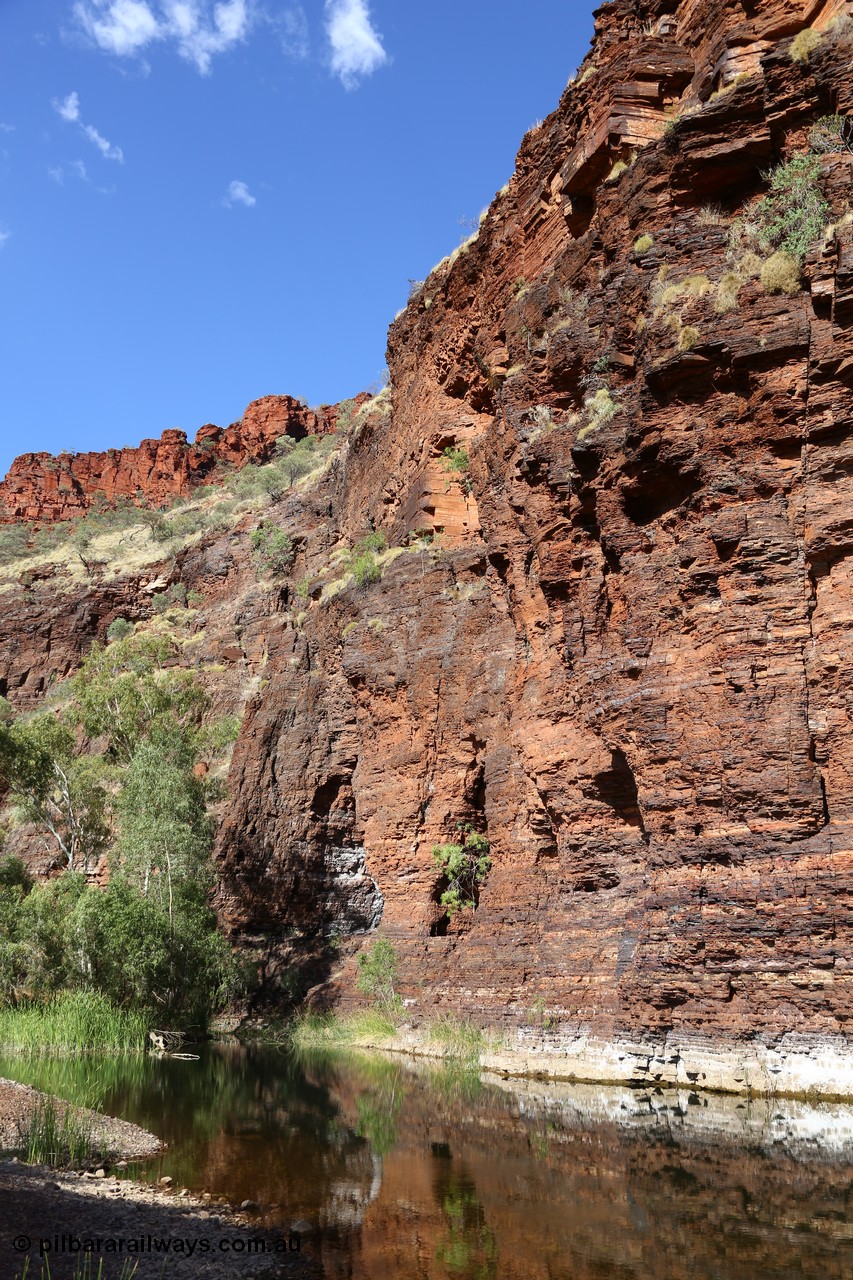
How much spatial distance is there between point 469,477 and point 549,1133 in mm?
22097

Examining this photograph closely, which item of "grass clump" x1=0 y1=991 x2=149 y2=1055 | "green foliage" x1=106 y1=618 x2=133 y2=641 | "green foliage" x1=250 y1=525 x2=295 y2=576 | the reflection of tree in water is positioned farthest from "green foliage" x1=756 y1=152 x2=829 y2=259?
"green foliage" x1=106 y1=618 x2=133 y2=641

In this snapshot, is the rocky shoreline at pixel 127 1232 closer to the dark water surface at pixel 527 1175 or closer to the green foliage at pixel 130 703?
the dark water surface at pixel 527 1175

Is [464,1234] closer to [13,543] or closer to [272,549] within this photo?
[272,549]

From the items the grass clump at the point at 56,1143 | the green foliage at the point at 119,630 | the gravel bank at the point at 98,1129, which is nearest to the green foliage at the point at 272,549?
the green foliage at the point at 119,630

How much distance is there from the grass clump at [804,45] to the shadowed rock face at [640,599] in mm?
128

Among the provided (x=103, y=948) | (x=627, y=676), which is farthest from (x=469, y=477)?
(x=103, y=948)

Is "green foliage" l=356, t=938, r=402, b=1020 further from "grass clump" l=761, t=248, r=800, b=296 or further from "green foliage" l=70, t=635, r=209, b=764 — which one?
"grass clump" l=761, t=248, r=800, b=296

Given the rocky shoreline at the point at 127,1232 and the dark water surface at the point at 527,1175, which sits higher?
the rocky shoreline at the point at 127,1232

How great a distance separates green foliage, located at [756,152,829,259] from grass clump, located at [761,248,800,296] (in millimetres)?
149

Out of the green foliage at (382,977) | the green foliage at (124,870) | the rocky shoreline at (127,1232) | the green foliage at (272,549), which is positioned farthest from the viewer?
the green foliage at (272,549)

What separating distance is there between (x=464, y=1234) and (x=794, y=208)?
1741 cm

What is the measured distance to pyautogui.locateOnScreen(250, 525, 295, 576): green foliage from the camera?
5338 cm

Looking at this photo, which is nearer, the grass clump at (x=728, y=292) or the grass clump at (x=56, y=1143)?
the grass clump at (x=56, y=1143)

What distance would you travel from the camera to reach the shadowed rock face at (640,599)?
53.0ft
